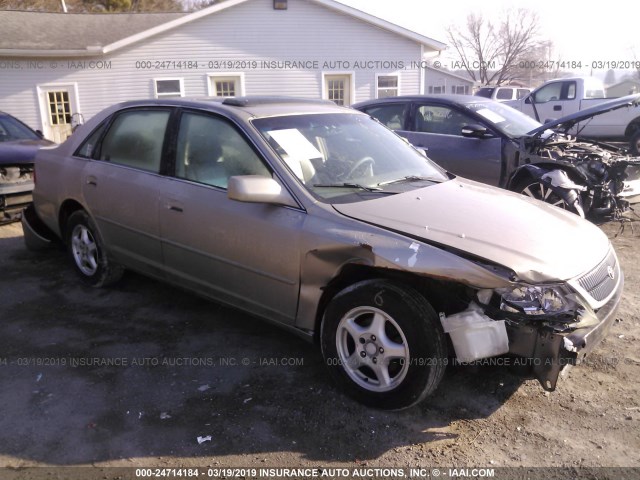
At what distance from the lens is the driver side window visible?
299 inches

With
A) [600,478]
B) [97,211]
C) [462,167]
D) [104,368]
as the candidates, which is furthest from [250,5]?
[600,478]

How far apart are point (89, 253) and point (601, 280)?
414 centimetres

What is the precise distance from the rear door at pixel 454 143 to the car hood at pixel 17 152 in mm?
5070

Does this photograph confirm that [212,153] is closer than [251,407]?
No

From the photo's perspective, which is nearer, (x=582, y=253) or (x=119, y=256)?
(x=582, y=253)

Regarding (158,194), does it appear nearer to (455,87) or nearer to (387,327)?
(387,327)

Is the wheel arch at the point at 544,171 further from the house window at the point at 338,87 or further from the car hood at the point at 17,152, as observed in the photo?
the house window at the point at 338,87

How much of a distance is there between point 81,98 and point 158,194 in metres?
15.5

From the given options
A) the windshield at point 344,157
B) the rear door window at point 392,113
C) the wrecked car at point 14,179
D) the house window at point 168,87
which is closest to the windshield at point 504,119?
the rear door window at point 392,113

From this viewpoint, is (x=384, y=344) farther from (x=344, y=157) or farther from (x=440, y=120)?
(x=440, y=120)

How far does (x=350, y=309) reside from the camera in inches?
126

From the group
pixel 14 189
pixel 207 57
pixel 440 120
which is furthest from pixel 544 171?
pixel 207 57

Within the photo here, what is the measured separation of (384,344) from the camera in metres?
3.14

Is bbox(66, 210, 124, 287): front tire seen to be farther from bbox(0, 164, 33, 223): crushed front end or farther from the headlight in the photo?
the headlight
